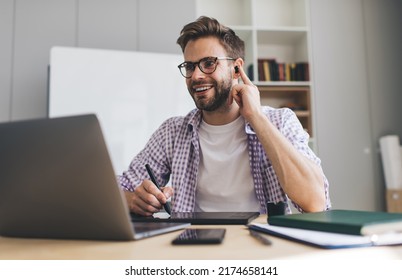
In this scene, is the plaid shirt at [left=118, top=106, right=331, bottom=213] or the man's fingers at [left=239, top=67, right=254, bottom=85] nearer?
the plaid shirt at [left=118, top=106, right=331, bottom=213]

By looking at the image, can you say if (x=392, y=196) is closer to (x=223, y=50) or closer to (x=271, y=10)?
(x=271, y=10)

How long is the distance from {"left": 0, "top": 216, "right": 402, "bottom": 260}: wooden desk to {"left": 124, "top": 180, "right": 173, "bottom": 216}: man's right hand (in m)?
0.32

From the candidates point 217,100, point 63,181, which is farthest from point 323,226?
point 217,100

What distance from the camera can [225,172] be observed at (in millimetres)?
1368

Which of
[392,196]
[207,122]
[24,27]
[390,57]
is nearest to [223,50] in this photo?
[207,122]

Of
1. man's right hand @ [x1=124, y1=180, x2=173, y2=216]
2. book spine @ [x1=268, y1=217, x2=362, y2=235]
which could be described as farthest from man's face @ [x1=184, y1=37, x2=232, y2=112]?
book spine @ [x1=268, y1=217, x2=362, y2=235]

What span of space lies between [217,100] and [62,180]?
975 millimetres

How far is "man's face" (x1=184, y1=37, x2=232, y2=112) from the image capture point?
4.80ft

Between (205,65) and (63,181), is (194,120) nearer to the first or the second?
(205,65)

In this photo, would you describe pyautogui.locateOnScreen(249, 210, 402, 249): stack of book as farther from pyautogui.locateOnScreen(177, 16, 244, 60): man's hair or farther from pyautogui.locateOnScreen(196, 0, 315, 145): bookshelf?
pyautogui.locateOnScreen(196, 0, 315, 145): bookshelf

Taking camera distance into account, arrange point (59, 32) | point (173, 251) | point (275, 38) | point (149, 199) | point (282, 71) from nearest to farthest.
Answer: point (173, 251), point (149, 199), point (59, 32), point (282, 71), point (275, 38)

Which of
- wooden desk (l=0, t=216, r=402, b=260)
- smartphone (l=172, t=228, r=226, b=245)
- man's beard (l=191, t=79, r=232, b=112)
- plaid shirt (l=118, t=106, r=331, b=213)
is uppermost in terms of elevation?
man's beard (l=191, t=79, r=232, b=112)

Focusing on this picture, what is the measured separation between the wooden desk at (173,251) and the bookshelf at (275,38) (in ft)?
8.38

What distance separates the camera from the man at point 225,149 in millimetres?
1118
